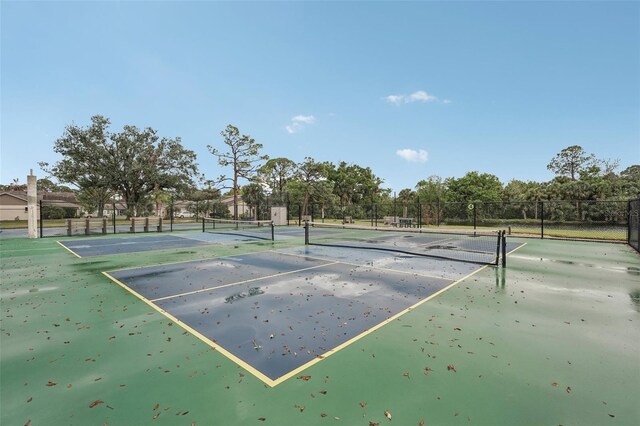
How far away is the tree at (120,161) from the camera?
3709 cm

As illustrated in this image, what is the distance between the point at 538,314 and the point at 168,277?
8266 mm

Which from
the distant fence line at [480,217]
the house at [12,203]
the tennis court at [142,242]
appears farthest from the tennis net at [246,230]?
the house at [12,203]

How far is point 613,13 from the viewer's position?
42.5 ft

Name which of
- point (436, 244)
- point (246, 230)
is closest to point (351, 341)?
point (436, 244)

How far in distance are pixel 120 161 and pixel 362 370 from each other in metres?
46.1

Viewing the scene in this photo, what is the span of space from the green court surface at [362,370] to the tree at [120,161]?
35.8 meters

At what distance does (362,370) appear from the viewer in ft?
10.3

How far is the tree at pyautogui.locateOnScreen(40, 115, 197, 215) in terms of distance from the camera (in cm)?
3709

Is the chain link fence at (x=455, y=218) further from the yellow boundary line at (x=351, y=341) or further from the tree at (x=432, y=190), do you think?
the yellow boundary line at (x=351, y=341)

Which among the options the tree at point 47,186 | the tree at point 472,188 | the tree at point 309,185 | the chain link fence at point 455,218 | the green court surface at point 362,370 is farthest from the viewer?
the tree at point 47,186

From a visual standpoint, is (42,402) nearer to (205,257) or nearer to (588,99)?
(205,257)

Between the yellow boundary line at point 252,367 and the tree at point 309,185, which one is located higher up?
the tree at point 309,185

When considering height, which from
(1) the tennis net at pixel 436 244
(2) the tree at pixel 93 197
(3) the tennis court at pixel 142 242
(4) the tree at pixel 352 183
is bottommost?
(1) the tennis net at pixel 436 244

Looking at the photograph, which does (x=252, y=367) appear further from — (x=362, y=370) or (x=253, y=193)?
(x=253, y=193)
